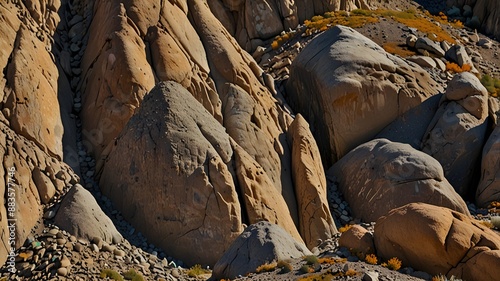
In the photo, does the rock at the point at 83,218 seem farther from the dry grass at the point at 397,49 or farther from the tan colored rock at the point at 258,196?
the dry grass at the point at 397,49

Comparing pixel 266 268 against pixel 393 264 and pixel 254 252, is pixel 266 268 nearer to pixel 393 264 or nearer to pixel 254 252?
pixel 254 252

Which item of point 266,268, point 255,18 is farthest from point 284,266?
point 255,18

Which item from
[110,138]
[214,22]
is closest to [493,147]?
[214,22]

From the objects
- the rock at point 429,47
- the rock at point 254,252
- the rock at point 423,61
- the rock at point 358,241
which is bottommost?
the rock at point 429,47

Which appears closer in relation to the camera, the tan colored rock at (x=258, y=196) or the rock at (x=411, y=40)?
the tan colored rock at (x=258, y=196)

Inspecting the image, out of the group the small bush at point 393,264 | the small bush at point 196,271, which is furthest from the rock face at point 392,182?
the small bush at point 393,264

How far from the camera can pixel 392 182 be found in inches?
1673

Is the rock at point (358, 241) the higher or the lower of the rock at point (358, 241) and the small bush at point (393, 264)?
the lower

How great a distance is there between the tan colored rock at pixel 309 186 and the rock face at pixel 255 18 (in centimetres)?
1655

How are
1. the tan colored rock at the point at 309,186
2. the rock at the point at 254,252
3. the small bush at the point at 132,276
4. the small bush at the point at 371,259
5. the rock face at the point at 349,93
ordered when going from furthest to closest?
the rock face at the point at 349,93 < the tan colored rock at the point at 309,186 < the small bush at the point at 132,276 < the rock at the point at 254,252 < the small bush at the point at 371,259

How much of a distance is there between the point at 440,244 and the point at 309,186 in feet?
38.9

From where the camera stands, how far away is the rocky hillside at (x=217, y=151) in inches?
1310

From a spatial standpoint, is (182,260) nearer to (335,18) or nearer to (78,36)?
(78,36)

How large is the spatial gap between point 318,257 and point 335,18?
30765 millimetres
